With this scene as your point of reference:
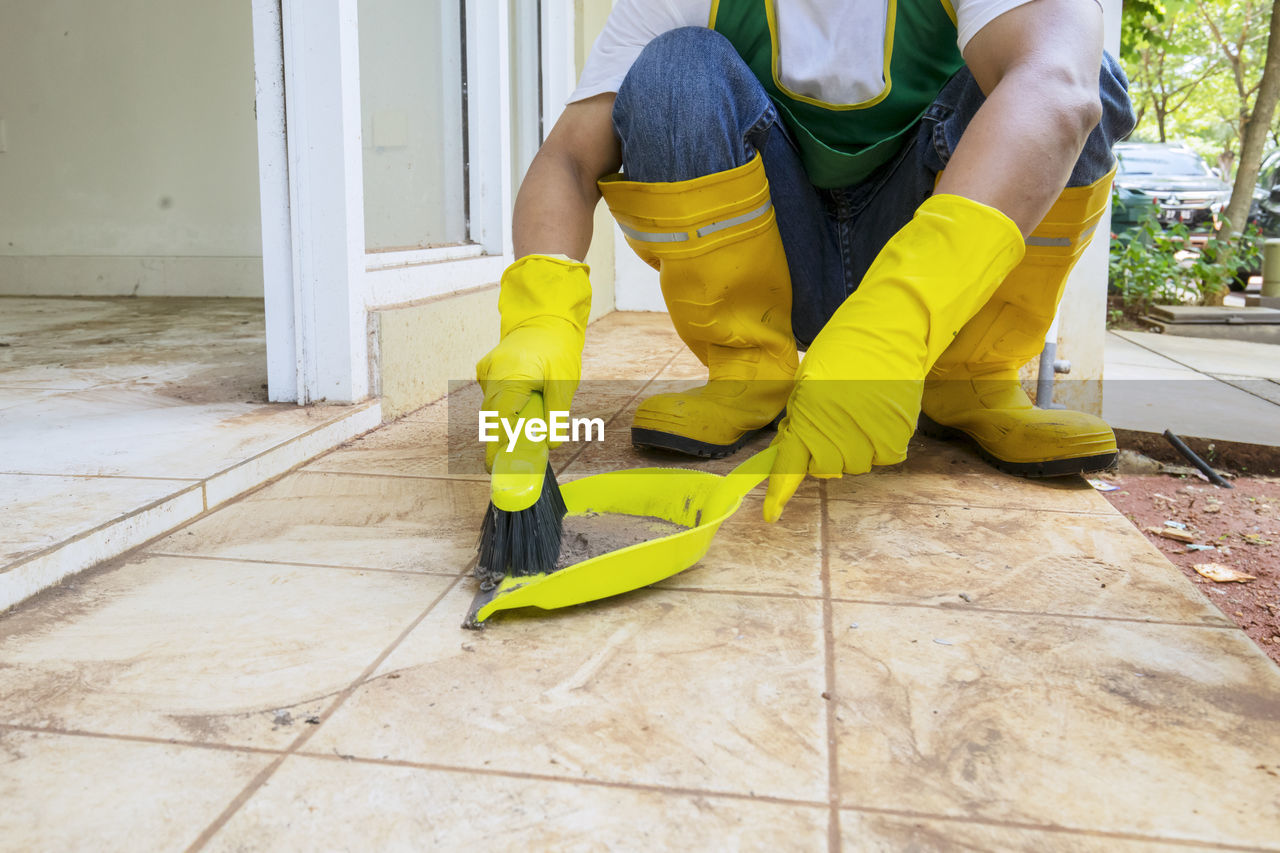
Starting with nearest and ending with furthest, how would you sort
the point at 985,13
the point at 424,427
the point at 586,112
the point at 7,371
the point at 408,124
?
the point at 985,13
the point at 586,112
the point at 424,427
the point at 7,371
the point at 408,124

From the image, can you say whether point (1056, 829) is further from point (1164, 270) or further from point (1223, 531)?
point (1164, 270)

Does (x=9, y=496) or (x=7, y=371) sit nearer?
(x=9, y=496)

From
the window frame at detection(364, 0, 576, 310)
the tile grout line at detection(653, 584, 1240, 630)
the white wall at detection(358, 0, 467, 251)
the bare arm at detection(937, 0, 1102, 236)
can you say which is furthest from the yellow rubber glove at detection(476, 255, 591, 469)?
the window frame at detection(364, 0, 576, 310)

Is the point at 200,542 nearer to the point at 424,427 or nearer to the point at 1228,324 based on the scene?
the point at 424,427

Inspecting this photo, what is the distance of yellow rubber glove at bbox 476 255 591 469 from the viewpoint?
3.52 ft

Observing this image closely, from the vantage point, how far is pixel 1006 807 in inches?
27.3

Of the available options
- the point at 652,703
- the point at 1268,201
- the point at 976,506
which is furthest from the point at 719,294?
the point at 1268,201

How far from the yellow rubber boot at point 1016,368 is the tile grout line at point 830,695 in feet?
1.55

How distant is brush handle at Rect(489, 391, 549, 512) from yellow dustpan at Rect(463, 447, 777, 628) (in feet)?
0.27

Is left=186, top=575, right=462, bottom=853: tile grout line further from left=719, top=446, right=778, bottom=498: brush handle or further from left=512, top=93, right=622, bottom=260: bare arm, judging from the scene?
left=512, top=93, right=622, bottom=260: bare arm

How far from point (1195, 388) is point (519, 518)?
2.83 meters

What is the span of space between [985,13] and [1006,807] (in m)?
0.96

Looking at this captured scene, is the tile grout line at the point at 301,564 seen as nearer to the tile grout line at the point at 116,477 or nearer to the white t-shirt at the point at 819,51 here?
the tile grout line at the point at 116,477

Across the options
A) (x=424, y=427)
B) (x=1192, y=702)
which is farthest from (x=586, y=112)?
(x=1192, y=702)
